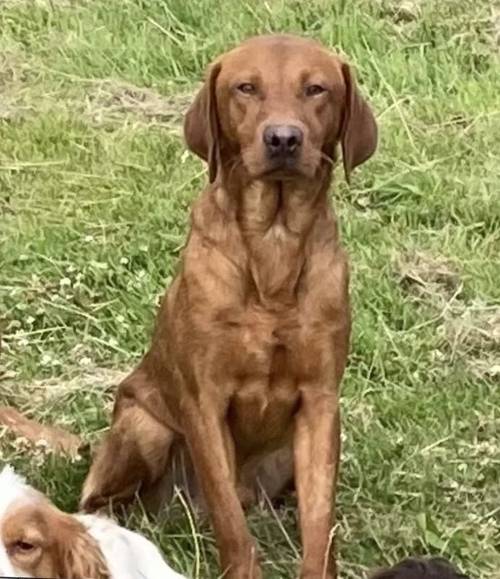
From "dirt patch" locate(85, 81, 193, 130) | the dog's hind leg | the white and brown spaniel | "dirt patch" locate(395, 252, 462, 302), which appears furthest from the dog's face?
"dirt patch" locate(85, 81, 193, 130)

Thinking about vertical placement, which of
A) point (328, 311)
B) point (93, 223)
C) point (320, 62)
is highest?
point (320, 62)

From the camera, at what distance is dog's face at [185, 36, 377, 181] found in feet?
16.8

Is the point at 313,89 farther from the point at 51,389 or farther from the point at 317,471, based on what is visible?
the point at 51,389

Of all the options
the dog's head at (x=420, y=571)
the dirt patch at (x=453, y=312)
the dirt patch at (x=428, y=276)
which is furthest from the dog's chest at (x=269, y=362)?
the dirt patch at (x=428, y=276)

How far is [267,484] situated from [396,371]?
1009mm

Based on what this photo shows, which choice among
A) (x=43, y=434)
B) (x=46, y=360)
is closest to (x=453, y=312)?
(x=46, y=360)

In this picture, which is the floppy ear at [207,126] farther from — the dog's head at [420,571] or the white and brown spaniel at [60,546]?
the dog's head at [420,571]

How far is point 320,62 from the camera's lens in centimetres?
523

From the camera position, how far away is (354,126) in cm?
532

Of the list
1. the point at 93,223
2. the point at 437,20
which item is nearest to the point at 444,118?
the point at 437,20

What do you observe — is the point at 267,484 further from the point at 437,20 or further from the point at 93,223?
the point at 437,20

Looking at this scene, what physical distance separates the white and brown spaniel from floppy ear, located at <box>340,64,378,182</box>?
1224 millimetres

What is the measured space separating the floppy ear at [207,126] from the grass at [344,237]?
3.54 feet

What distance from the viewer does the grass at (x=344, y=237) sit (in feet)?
18.9
